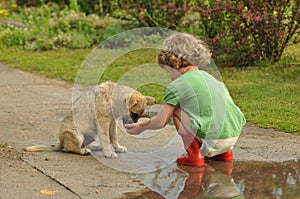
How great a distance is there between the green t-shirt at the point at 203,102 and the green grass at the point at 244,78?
152 centimetres

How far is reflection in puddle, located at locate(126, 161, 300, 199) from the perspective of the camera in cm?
491

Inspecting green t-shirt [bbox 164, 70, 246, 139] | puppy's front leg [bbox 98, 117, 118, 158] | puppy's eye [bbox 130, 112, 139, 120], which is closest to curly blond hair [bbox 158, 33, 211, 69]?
green t-shirt [bbox 164, 70, 246, 139]

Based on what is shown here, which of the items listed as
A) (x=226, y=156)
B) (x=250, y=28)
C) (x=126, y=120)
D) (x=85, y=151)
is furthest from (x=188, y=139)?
(x=250, y=28)

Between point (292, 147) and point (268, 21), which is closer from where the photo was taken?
point (292, 147)

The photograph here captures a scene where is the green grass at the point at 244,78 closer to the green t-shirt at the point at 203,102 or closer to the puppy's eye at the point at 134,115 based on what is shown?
the green t-shirt at the point at 203,102

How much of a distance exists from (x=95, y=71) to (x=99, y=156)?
4591 millimetres

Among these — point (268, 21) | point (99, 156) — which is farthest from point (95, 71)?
point (99, 156)

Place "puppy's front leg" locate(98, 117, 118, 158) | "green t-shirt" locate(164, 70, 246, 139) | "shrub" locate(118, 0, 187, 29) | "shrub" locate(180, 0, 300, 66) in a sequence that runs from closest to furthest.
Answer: "green t-shirt" locate(164, 70, 246, 139), "puppy's front leg" locate(98, 117, 118, 158), "shrub" locate(180, 0, 300, 66), "shrub" locate(118, 0, 187, 29)

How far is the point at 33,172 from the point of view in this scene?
5.38m

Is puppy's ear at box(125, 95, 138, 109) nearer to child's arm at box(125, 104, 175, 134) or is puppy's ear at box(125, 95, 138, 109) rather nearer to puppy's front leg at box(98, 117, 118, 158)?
child's arm at box(125, 104, 175, 134)

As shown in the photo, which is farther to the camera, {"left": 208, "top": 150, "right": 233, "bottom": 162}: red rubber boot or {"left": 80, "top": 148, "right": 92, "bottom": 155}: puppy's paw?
{"left": 80, "top": 148, "right": 92, "bottom": 155}: puppy's paw

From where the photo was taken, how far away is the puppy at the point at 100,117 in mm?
5590

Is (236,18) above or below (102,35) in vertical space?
above

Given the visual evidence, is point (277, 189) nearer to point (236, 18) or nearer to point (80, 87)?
point (80, 87)
